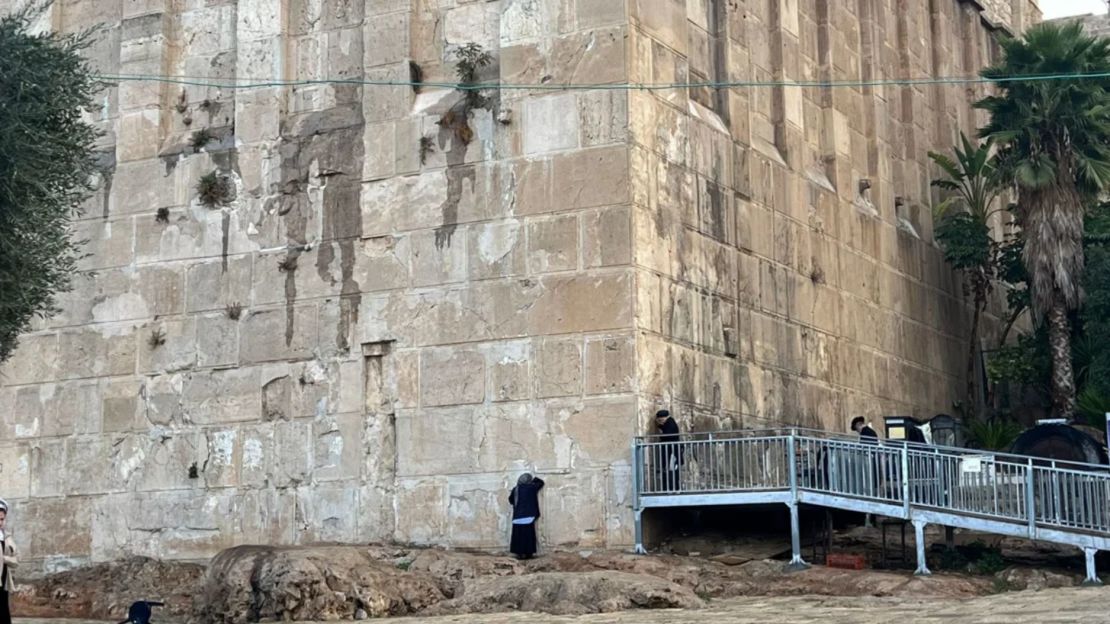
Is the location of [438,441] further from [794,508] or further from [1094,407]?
[1094,407]

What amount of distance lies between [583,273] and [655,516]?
3.45 metres

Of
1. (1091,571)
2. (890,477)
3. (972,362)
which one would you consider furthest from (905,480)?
(972,362)

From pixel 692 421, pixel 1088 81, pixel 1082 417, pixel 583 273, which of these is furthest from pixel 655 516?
pixel 1088 81

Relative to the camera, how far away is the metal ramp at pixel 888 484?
882 inches

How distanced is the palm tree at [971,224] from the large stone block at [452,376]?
13.1 meters

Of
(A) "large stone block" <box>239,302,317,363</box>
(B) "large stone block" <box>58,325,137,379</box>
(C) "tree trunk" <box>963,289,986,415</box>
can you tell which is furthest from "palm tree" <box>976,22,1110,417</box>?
(B) "large stone block" <box>58,325,137,379</box>

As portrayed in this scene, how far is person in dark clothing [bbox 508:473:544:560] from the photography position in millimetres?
24734

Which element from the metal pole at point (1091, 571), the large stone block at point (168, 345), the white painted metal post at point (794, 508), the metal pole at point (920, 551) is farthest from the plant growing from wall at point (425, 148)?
the metal pole at point (1091, 571)

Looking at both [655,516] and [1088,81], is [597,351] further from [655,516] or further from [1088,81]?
[1088,81]

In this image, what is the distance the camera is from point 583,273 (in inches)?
997

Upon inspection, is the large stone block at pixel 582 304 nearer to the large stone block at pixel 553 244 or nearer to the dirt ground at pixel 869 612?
the large stone block at pixel 553 244

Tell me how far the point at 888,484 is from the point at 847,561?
1290 millimetres

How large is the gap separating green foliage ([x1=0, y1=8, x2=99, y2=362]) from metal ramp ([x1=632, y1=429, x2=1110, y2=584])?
813cm

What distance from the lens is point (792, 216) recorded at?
29.6 meters
